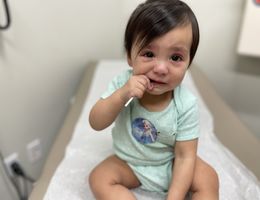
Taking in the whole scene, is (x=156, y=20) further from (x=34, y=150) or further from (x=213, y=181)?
(x=34, y=150)

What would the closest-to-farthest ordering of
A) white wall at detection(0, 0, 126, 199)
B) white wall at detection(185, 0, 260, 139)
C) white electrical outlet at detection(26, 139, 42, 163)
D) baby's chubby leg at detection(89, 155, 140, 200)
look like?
baby's chubby leg at detection(89, 155, 140, 200)
white wall at detection(0, 0, 126, 199)
white electrical outlet at detection(26, 139, 42, 163)
white wall at detection(185, 0, 260, 139)

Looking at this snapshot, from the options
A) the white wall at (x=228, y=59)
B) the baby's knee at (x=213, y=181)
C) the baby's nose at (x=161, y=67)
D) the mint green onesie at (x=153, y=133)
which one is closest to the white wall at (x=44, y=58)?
the white wall at (x=228, y=59)

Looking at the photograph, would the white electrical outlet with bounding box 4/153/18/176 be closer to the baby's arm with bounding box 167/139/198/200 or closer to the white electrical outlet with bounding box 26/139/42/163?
the white electrical outlet with bounding box 26/139/42/163

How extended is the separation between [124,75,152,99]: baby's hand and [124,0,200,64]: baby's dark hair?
0.06 metres

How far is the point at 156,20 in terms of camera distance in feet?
2.21

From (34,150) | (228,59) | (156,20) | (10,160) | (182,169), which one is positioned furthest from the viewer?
(228,59)

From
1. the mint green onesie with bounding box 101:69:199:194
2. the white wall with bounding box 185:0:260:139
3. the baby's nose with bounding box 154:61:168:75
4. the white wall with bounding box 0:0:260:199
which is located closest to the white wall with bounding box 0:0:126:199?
the white wall with bounding box 0:0:260:199

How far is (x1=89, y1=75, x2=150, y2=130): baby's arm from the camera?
0.71 metres

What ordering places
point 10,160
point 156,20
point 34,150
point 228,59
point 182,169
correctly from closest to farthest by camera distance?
point 156,20 → point 182,169 → point 10,160 → point 34,150 → point 228,59

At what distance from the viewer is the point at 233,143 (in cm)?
112

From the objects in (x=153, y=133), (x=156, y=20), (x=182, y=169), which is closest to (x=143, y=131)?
(x=153, y=133)

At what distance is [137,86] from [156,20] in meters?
0.14

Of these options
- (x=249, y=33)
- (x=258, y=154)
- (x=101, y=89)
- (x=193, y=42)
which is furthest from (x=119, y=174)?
(x=249, y=33)

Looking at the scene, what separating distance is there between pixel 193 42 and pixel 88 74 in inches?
34.6
